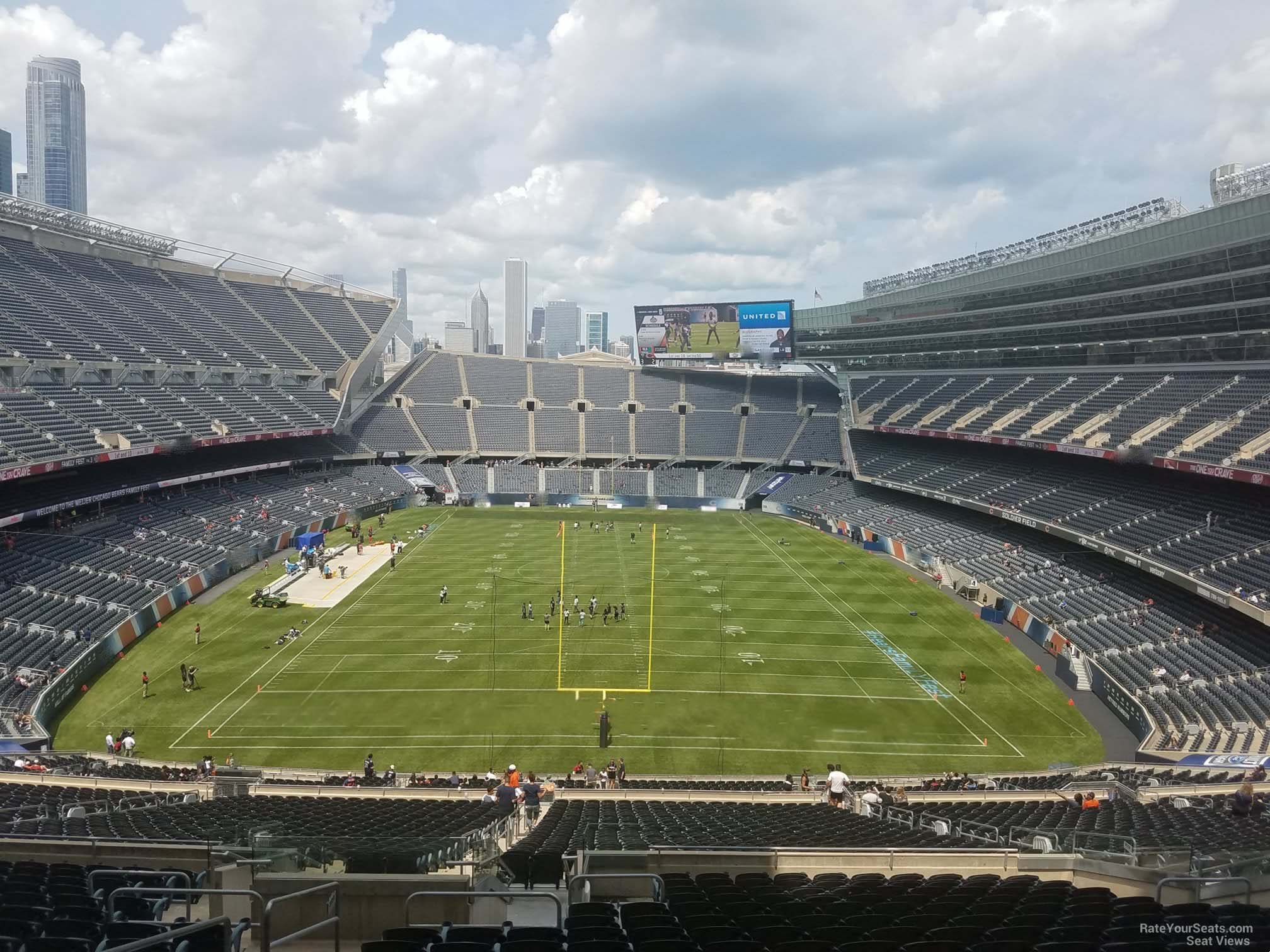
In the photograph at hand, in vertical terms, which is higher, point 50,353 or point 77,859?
point 50,353

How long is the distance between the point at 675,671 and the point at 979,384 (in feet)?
141

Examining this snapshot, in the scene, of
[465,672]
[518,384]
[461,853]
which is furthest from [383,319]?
[461,853]

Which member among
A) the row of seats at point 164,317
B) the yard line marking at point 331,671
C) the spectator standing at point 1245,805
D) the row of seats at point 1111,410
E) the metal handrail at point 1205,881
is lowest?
the yard line marking at point 331,671

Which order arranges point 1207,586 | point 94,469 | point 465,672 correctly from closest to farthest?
point 1207,586 < point 465,672 < point 94,469

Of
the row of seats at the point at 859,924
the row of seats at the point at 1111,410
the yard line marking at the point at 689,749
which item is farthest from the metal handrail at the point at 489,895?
the row of seats at the point at 1111,410

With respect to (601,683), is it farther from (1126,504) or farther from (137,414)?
(137,414)

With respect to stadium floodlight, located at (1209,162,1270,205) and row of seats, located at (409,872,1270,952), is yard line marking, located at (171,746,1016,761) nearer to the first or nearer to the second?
row of seats, located at (409,872,1270,952)

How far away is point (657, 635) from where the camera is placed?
3744 cm

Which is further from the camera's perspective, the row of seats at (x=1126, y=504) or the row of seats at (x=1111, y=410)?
the row of seats at (x=1111, y=410)

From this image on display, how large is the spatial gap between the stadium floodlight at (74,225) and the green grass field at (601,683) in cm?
3511

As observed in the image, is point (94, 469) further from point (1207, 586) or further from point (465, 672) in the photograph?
point (1207, 586)

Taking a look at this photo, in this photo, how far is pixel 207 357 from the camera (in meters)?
65.3

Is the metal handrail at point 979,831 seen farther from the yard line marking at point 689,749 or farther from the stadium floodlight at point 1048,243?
the stadium floodlight at point 1048,243

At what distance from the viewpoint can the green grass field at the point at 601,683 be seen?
26.0 metres
